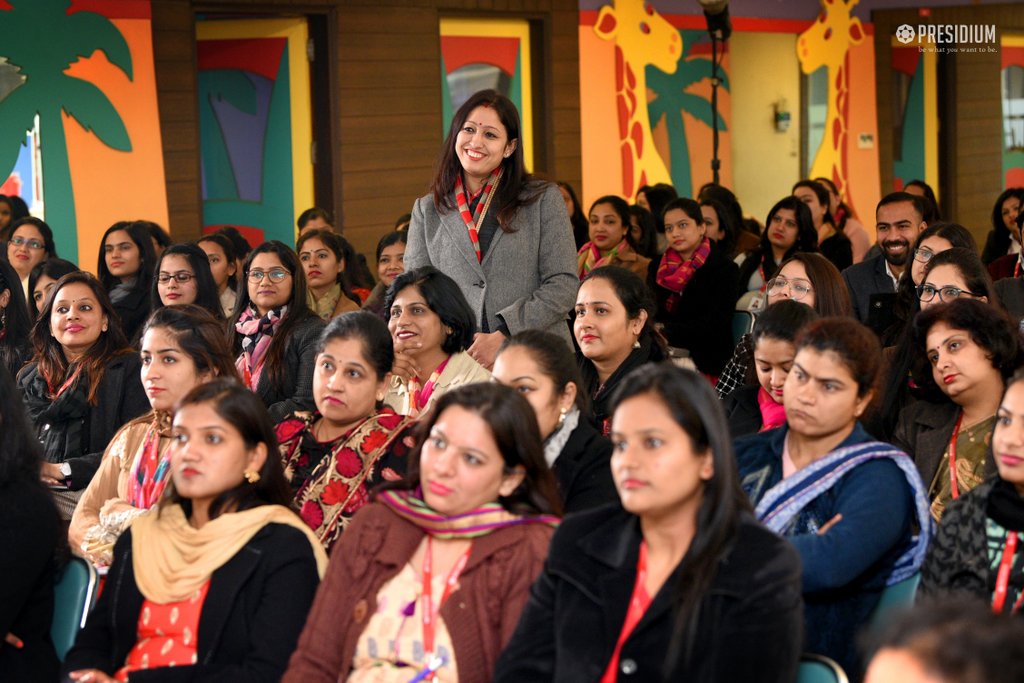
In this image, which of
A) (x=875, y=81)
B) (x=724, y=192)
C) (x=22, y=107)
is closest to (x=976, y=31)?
(x=875, y=81)

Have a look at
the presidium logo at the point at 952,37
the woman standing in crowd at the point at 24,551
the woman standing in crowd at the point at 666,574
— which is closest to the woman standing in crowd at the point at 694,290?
the woman standing in crowd at the point at 24,551

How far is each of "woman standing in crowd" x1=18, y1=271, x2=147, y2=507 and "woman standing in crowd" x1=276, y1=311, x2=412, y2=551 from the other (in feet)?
3.38

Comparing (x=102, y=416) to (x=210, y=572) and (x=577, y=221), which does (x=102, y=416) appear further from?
(x=577, y=221)

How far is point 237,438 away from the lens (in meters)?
2.59

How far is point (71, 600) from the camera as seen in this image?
2633 millimetres

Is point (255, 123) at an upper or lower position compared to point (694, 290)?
upper

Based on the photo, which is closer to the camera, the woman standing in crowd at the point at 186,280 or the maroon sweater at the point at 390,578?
the maroon sweater at the point at 390,578

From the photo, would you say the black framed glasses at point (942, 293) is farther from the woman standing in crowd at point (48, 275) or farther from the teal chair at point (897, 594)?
the woman standing in crowd at point (48, 275)

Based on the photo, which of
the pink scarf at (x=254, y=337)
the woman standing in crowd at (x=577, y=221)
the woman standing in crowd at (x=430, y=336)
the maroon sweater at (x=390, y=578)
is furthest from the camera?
the woman standing in crowd at (x=577, y=221)

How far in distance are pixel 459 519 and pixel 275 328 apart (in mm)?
2191

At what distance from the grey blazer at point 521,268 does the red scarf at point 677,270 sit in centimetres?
214

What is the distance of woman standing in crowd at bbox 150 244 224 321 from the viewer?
4.88 metres

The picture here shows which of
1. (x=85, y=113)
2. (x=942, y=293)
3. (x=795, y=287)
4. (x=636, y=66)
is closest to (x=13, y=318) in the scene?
(x=85, y=113)

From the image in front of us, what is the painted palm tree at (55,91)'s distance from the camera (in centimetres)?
636
